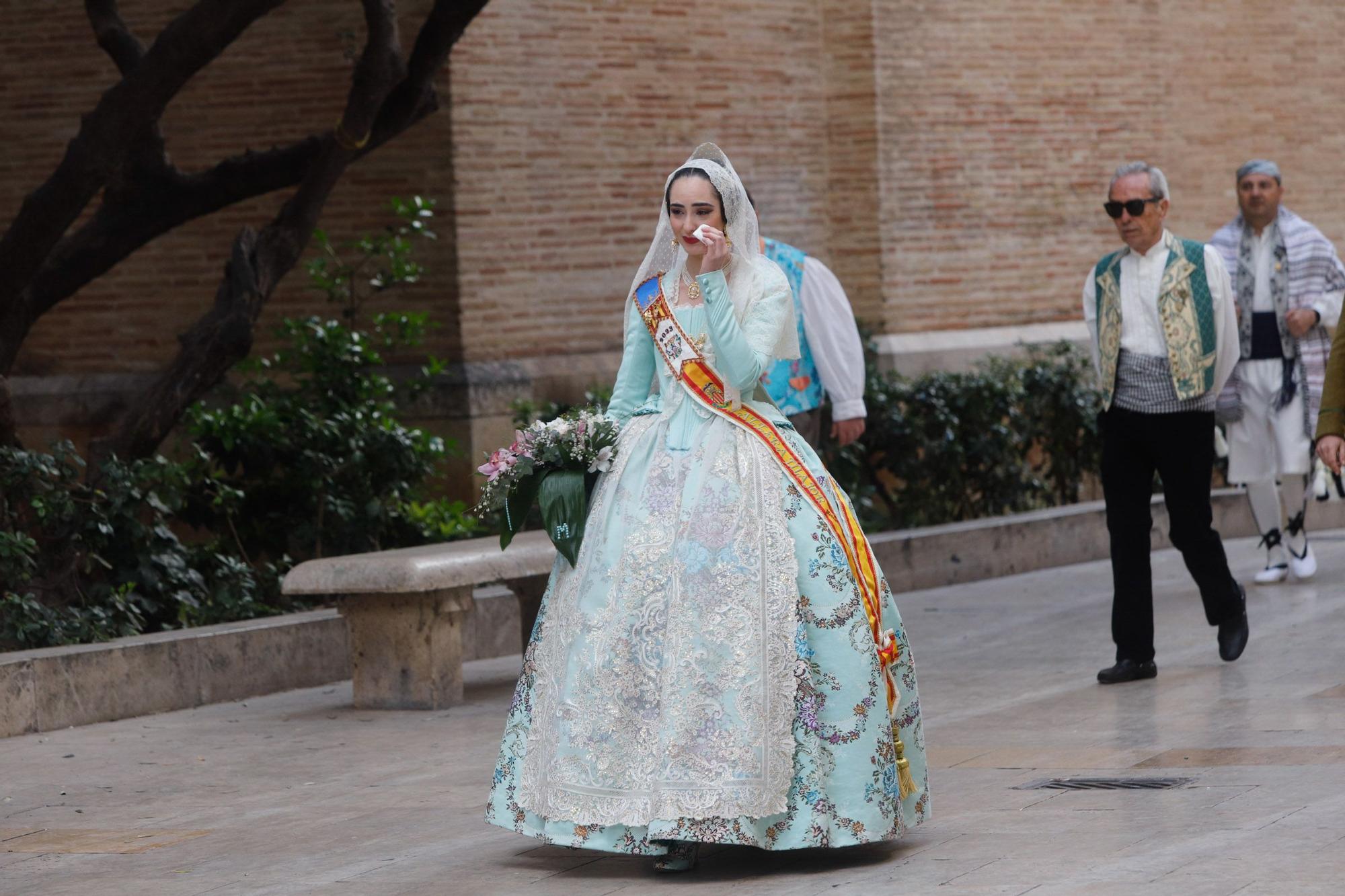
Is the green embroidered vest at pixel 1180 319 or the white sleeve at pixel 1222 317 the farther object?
the white sleeve at pixel 1222 317

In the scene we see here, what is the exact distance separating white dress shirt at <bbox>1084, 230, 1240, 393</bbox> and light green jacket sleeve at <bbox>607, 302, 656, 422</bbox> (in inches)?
113

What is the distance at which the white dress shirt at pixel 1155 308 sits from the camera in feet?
27.5

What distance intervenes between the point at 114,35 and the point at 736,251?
576 cm

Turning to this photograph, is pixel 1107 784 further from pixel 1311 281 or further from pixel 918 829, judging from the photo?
pixel 1311 281

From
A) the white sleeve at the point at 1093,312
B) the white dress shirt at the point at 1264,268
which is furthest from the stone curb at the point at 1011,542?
the white sleeve at the point at 1093,312

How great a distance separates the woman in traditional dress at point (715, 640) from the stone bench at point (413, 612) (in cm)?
264

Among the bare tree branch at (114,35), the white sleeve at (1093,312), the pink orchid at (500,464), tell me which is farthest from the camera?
the bare tree branch at (114,35)

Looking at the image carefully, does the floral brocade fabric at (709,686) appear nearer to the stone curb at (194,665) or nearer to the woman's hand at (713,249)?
the woman's hand at (713,249)

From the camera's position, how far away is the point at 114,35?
10727 millimetres

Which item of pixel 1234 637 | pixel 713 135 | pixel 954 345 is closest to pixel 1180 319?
pixel 1234 637

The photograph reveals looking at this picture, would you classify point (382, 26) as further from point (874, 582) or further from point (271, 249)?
point (874, 582)

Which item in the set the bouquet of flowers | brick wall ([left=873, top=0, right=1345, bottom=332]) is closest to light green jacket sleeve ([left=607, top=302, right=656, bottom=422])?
the bouquet of flowers

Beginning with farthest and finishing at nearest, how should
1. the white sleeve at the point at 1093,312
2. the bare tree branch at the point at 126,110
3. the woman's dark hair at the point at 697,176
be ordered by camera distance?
the bare tree branch at the point at 126,110 < the white sleeve at the point at 1093,312 < the woman's dark hair at the point at 697,176
